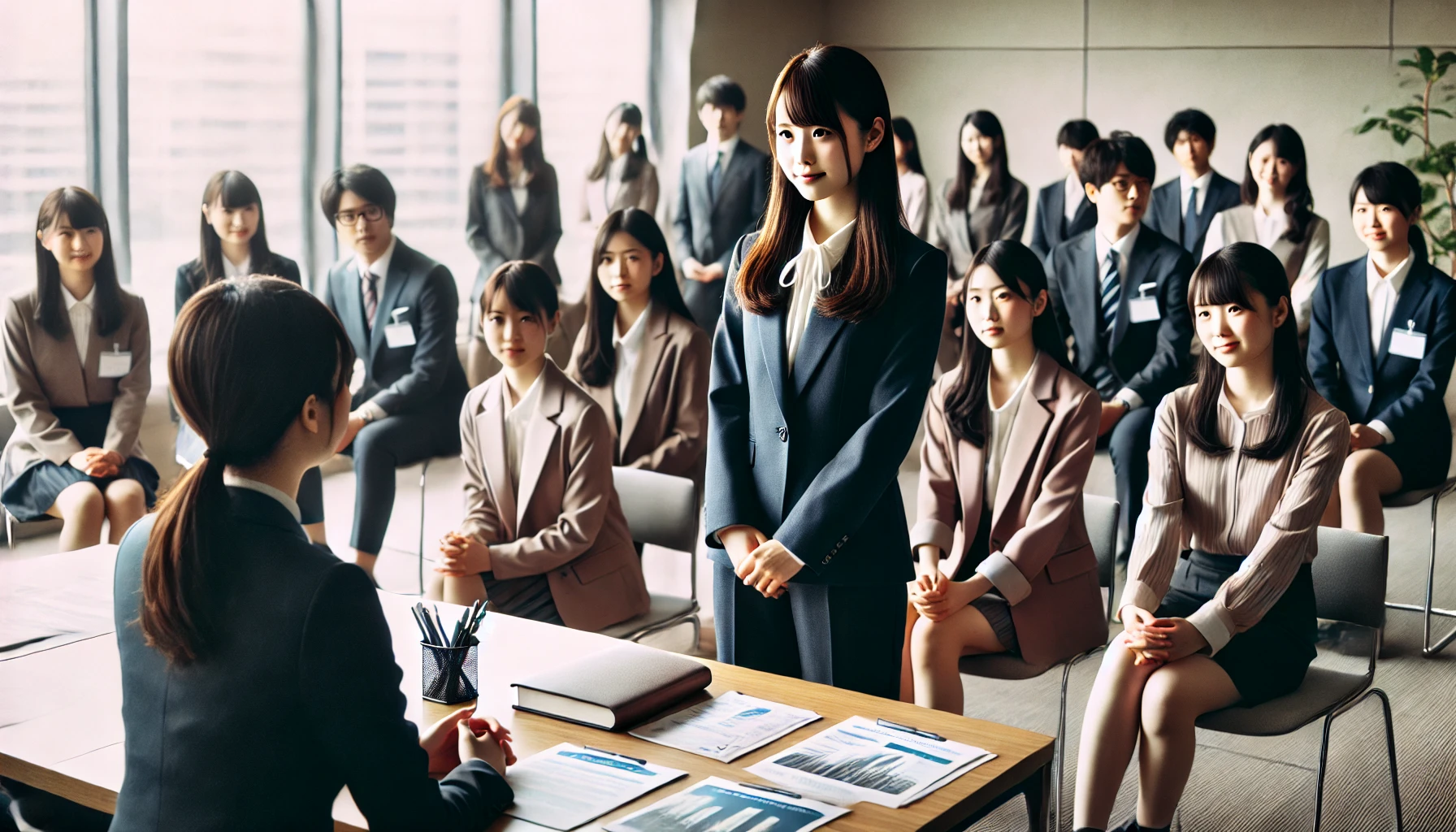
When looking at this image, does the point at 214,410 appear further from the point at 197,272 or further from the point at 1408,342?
the point at 1408,342

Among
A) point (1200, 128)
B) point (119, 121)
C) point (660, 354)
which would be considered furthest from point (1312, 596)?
point (119, 121)

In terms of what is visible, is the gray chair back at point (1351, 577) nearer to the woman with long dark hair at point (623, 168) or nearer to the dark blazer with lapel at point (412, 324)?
the dark blazer with lapel at point (412, 324)

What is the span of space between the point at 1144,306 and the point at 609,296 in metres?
1.94

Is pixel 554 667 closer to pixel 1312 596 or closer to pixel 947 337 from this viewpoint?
pixel 1312 596

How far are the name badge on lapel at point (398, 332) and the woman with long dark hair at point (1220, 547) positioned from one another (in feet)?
9.17

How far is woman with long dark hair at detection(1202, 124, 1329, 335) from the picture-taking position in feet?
16.4

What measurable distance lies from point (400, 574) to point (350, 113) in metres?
2.78

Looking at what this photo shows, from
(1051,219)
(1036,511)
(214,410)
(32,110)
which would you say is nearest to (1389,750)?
(1036,511)

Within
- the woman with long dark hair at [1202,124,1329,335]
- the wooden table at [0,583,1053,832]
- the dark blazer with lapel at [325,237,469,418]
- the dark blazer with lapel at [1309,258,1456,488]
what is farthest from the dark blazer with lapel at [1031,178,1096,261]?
the wooden table at [0,583,1053,832]

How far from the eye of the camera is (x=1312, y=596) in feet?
8.87

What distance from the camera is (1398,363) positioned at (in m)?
4.36

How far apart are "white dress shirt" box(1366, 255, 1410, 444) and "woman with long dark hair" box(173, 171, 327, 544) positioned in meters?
3.51

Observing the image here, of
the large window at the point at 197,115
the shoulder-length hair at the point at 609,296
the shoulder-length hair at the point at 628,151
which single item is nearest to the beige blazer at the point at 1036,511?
the shoulder-length hair at the point at 609,296

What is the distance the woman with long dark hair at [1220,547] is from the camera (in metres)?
2.52
